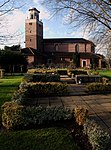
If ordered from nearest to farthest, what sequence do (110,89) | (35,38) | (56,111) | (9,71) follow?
(56,111) → (110,89) → (9,71) → (35,38)

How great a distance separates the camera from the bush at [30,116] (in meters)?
7.35

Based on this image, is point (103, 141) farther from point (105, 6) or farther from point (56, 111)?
point (105, 6)

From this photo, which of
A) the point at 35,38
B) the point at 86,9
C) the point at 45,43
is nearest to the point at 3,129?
the point at 86,9

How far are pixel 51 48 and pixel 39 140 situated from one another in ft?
261

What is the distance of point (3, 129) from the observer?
7422 millimetres

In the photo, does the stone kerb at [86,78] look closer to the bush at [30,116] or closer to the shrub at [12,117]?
the bush at [30,116]

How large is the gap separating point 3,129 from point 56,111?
1700 mm

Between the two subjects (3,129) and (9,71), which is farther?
(9,71)

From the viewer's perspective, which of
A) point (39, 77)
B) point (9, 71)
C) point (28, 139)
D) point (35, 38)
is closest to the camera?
point (28, 139)

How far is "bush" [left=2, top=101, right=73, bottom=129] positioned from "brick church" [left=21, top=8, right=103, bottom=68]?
59061mm

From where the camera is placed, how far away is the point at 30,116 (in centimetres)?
765

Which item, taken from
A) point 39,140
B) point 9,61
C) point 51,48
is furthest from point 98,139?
point 51,48

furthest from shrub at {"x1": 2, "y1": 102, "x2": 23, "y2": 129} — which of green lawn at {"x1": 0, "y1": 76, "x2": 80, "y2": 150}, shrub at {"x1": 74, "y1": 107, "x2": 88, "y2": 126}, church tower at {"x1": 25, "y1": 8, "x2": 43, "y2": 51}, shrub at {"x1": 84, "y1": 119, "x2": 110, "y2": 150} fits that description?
church tower at {"x1": 25, "y1": 8, "x2": 43, "y2": 51}

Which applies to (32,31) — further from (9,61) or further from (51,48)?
(9,61)
